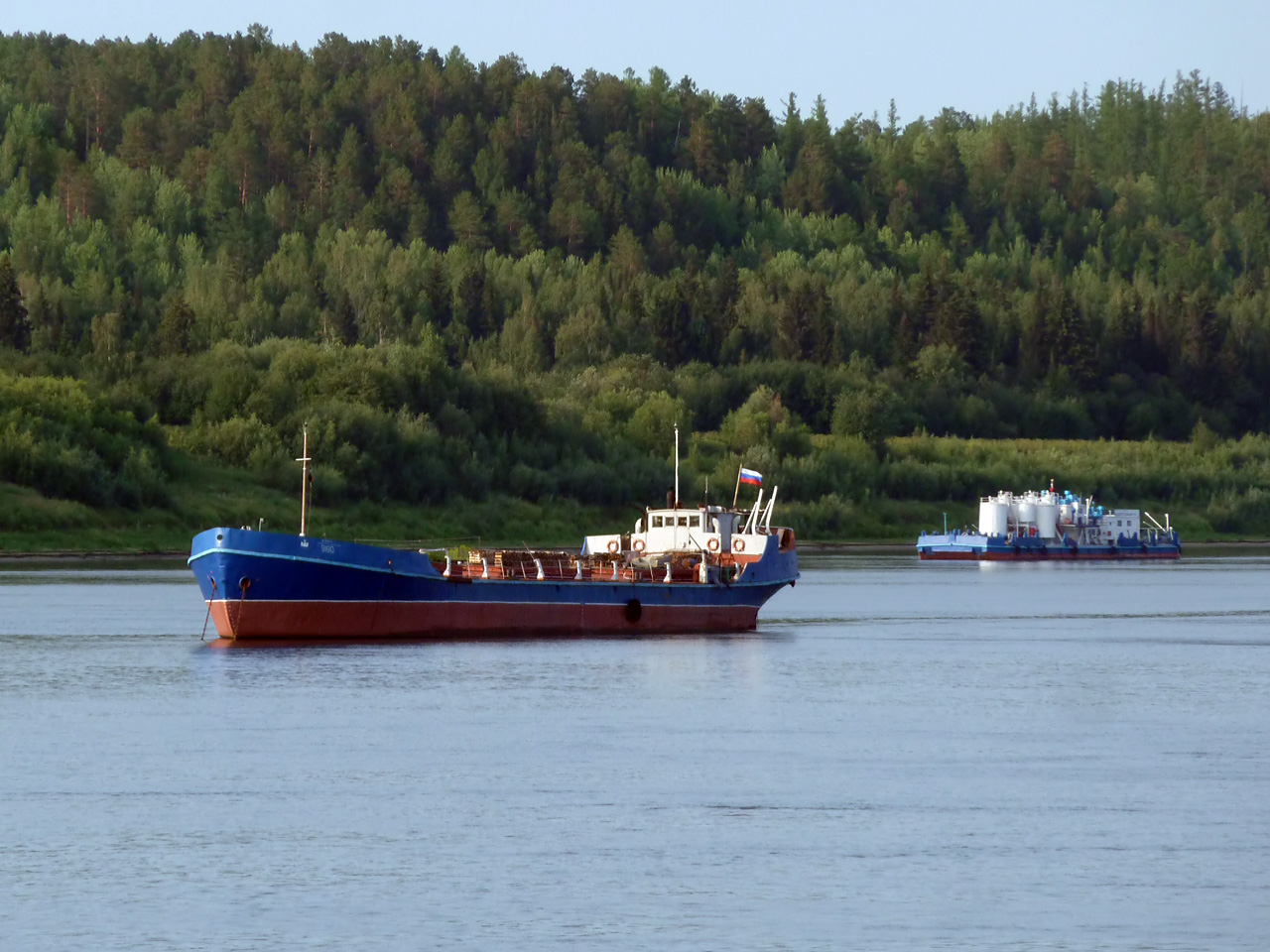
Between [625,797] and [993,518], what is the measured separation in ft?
532

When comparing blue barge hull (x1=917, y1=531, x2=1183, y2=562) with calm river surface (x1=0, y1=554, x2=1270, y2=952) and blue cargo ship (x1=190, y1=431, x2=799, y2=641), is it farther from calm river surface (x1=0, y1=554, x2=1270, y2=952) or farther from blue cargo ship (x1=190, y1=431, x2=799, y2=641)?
calm river surface (x1=0, y1=554, x2=1270, y2=952)

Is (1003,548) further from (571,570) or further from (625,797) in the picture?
(625,797)

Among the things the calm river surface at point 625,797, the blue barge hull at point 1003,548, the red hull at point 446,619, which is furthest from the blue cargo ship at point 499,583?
the blue barge hull at point 1003,548

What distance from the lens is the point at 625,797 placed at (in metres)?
39.6

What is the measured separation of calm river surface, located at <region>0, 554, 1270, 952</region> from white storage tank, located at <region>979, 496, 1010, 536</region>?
123 meters

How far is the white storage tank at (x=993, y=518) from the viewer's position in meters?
198

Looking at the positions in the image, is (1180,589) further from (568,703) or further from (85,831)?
(85,831)

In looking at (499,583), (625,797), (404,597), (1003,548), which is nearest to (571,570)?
(499,583)

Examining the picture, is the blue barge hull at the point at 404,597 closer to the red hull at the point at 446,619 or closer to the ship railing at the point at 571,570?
the red hull at the point at 446,619

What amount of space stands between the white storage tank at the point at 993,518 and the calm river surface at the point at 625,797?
123m

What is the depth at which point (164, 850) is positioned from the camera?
33.8 metres

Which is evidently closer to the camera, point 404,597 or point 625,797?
point 625,797

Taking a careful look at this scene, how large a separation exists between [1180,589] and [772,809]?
96.1 m

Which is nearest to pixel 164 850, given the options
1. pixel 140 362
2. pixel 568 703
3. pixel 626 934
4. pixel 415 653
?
pixel 626 934
